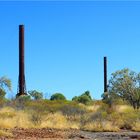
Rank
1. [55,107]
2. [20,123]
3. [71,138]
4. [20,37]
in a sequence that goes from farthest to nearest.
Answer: [20,37]
[55,107]
[20,123]
[71,138]

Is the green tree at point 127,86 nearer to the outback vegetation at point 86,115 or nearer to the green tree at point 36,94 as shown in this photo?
the outback vegetation at point 86,115

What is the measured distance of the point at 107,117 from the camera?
43.2 m

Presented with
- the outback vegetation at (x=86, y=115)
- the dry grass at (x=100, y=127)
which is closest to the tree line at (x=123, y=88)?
the outback vegetation at (x=86, y=115)

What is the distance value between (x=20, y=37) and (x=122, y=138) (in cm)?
3245

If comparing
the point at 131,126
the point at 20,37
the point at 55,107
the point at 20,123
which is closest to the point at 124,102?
the point at 55,107

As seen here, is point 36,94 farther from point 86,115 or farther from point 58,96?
point 86,115

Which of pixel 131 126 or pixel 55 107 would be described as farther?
pixel 55 107

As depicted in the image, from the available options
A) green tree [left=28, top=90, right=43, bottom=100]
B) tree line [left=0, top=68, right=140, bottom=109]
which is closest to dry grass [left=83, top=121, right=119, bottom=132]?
tree line [left=0, top=68, right=140, bottom=109]

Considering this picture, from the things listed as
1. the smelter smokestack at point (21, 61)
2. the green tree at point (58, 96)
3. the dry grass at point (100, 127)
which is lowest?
the dry grass at point (100, 127)

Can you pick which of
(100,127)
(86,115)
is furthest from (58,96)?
(100,127)

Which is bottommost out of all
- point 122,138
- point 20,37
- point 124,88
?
point 122,138

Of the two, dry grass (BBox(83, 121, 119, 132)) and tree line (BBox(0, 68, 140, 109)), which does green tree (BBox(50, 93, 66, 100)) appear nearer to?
tree line (BBox(0, 68, 140, 109))

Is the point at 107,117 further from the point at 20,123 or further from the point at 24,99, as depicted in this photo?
the point at 24,99

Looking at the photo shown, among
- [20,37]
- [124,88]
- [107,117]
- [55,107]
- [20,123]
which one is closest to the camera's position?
[20,123]
